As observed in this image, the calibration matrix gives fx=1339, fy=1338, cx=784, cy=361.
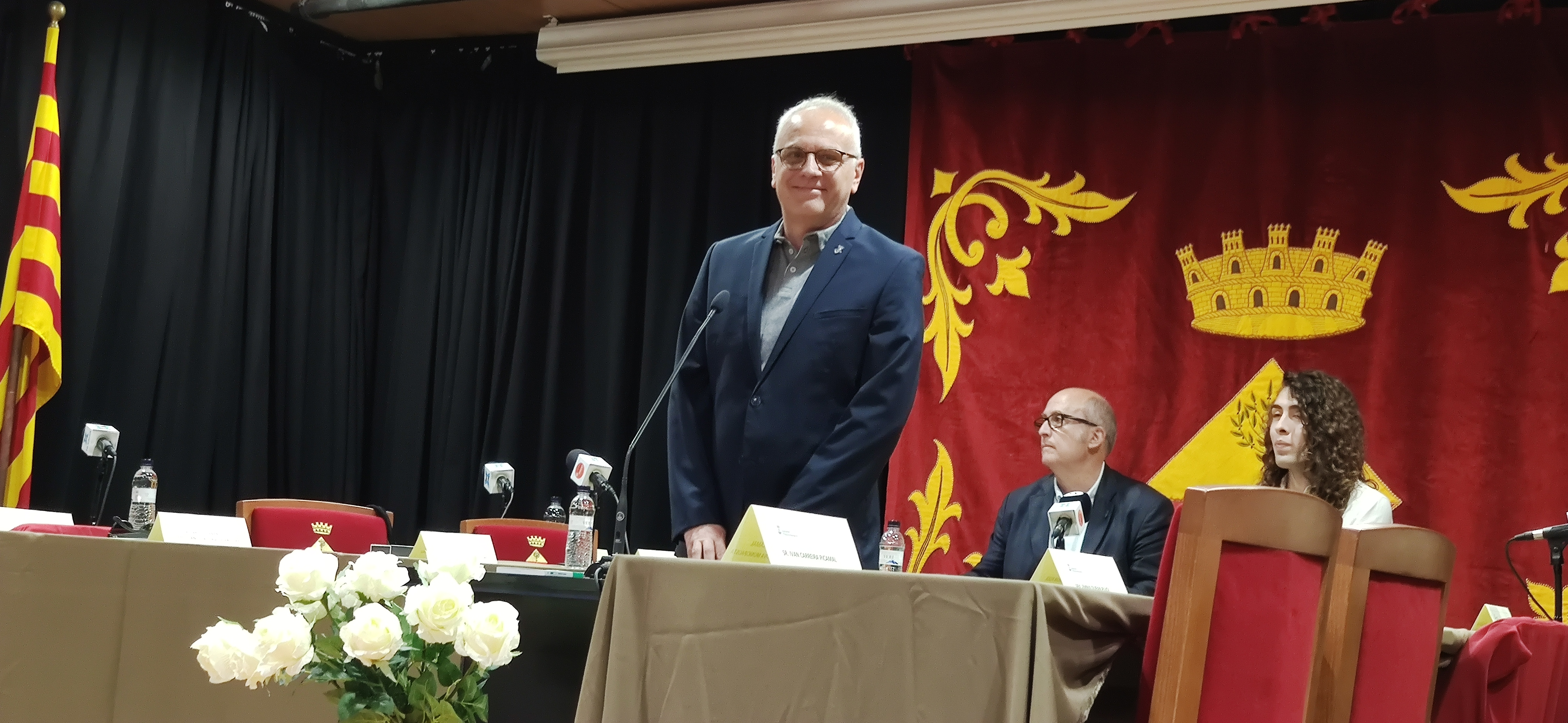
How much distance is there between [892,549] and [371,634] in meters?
2.94

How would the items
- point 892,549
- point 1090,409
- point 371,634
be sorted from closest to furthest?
point 371,634 < point 1090,409 < point 892,549

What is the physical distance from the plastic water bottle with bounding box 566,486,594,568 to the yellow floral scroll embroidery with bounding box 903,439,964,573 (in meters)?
2.39

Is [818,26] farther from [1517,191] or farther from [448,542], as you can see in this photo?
[448,542]

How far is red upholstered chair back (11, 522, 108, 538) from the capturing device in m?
2.23

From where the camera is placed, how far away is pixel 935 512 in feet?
16.0

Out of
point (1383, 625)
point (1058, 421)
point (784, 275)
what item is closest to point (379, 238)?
point (1058, 421)

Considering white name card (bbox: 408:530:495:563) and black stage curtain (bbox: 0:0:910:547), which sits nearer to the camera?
white name card (bbox: 408:530:495:563)

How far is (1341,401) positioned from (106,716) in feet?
8.88

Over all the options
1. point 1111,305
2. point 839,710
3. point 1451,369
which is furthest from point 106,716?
point 1451,369

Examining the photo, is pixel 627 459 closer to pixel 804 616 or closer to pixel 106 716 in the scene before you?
pixel 804 616

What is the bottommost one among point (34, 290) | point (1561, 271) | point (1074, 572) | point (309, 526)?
point (309, 526)

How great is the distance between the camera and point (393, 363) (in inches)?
237

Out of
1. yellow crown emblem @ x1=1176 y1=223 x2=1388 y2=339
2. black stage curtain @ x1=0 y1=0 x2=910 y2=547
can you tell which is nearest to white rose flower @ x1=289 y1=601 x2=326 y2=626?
yellow crown emblem @ x1=1176 y1=223 x2=1388 y2=339

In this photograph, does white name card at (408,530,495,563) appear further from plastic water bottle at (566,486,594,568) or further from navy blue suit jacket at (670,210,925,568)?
navy blue suit jacket at (670,210,925,568)
